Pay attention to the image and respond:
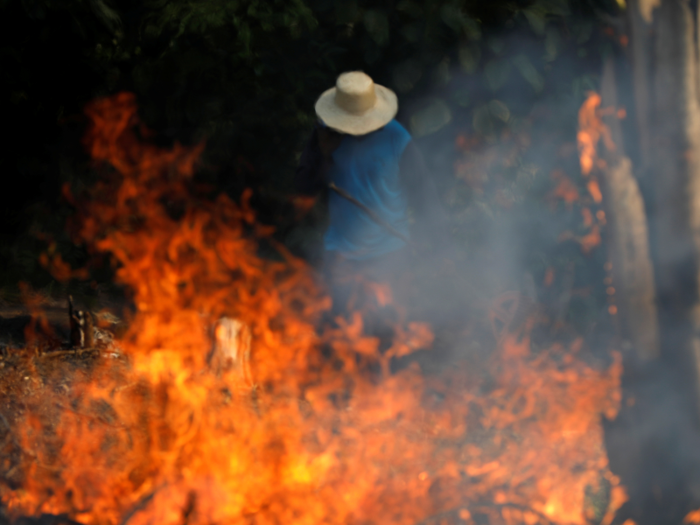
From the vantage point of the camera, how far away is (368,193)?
11.0ft

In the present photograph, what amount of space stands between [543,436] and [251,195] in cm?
270

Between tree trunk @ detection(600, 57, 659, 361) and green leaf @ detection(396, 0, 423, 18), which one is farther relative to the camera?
green leaf @ detection(396, 0, 423, 18)

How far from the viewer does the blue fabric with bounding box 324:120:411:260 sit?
3.24 m

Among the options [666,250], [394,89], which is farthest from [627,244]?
[394,89]

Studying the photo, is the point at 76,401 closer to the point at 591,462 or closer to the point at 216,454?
the point at 216,454

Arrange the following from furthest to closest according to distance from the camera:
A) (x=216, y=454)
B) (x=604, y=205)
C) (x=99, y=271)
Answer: (x=99, y=271) < (x=216, y=454) < (x=604, y=205)

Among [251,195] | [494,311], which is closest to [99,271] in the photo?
[251,195]

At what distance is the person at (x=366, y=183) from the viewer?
315 cm

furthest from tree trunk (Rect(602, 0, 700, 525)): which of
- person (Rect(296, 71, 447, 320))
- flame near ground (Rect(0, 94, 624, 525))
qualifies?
person (Rect(296, 71, 447, 320))

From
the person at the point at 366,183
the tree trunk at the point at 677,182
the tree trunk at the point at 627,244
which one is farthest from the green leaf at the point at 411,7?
the tree trunk at the point at 677,182

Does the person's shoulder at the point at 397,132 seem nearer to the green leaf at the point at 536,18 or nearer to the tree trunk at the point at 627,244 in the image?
the green leaf at the point at 536,18

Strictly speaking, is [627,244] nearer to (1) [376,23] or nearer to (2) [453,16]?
(2) [453,16]

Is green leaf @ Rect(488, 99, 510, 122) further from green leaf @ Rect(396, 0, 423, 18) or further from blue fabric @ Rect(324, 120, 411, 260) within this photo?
green leaf @ Rect(396, 0, 423, 18)

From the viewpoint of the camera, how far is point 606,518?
2812 mm
